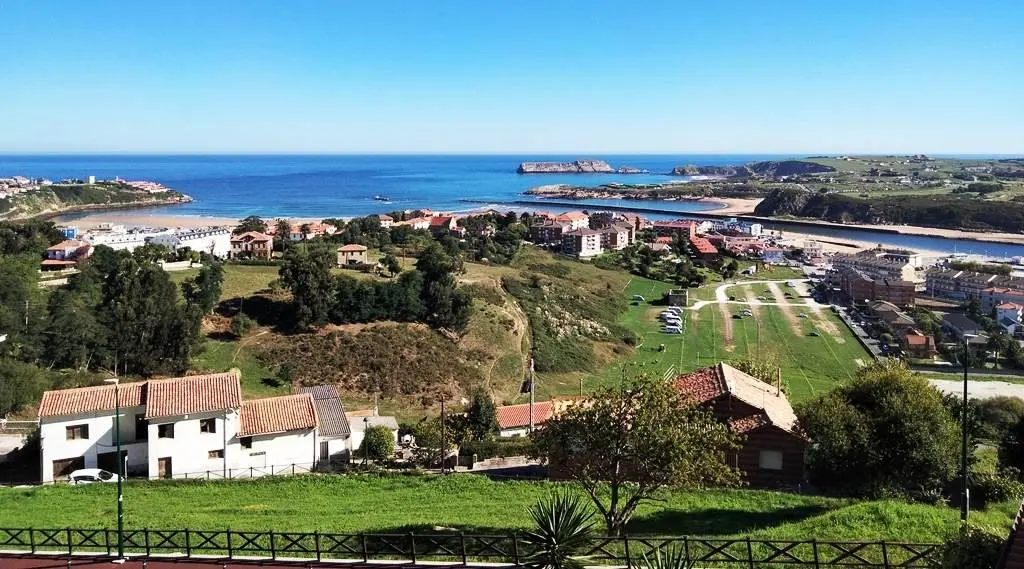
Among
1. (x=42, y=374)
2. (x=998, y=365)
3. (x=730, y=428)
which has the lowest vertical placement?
(x=998, y=365)

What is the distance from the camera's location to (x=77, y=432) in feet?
70.7

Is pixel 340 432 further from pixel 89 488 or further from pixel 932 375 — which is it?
pixel 932 375

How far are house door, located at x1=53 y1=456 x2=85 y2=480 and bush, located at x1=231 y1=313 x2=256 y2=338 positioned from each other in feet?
49.3

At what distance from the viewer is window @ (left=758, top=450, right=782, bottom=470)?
1875cm

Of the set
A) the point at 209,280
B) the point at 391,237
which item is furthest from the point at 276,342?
the point at 391,237

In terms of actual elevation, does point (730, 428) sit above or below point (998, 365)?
above

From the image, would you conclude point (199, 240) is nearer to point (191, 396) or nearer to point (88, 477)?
point (191, 396)

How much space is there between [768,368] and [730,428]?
35.1ft

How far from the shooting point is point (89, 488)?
773 inches

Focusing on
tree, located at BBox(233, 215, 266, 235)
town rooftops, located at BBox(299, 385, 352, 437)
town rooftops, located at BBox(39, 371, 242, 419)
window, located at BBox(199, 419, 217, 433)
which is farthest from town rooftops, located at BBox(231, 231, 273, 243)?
window, located at BBox(199, 419, 217, 433)

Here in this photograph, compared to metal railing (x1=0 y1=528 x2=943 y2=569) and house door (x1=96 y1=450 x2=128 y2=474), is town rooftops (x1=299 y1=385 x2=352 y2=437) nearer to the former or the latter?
house door (x1=96 y1=450 x2=128 y2=474)

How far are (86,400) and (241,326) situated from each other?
14519mm

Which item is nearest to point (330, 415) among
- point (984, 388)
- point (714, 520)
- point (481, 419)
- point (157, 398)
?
point (481, 419)

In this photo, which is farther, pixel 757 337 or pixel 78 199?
pixel 78 199
